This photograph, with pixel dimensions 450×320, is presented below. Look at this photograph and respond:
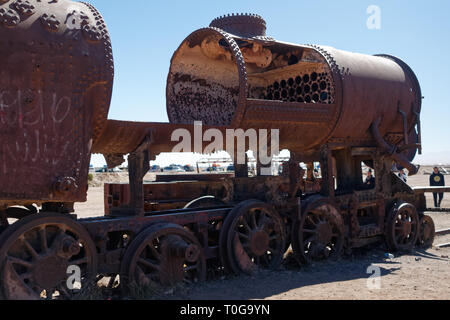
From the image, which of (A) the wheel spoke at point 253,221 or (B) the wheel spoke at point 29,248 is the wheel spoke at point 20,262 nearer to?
(B) the wheel spoke at point 29,248

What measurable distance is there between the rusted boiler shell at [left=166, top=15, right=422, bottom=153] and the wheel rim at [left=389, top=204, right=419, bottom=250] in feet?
5.11

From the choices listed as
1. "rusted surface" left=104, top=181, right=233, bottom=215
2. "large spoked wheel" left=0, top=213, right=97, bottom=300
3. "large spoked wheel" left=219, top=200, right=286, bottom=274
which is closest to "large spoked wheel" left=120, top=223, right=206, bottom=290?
"large spoked wheel" left=0, top=213, right=97, bottom=300

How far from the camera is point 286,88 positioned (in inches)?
353

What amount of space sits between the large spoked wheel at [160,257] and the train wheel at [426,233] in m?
5.87

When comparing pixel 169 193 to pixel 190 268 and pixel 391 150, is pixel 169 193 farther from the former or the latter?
pixel 391 150

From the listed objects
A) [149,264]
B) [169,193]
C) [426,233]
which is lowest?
[426,233]

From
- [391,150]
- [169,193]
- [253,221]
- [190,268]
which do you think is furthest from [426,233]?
[190,268]

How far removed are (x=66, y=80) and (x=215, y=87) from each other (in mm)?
3314

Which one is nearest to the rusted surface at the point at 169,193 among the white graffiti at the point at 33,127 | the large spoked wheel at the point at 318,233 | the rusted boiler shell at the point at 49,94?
the large spoked wheel at the point at 318,233

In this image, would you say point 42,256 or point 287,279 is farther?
point 287,279

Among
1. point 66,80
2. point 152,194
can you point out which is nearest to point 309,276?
point 152,194

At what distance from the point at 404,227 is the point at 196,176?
4.27 m

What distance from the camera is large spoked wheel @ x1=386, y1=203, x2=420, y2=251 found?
29.7ft

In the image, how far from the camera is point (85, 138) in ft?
17.4
